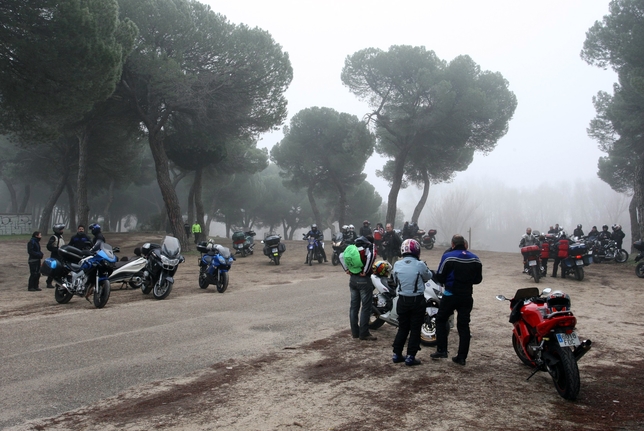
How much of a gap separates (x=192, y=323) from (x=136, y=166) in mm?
32835

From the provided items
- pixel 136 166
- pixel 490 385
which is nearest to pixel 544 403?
pixel 490 385

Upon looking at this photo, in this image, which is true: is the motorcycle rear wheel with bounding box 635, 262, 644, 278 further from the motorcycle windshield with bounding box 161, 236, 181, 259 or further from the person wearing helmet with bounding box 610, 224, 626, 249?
the motorcycle windshield with bounding box 161, 236, 181, 259

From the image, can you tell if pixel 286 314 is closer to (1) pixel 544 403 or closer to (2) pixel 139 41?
(1) pixel 544 403

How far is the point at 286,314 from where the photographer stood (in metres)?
9.57

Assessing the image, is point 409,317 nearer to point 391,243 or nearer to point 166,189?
point 391,243

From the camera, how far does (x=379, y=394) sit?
198 inches

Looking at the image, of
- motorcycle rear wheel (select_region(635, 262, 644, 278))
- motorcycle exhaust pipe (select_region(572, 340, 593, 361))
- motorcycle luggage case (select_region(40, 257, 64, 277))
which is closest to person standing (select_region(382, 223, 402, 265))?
motorcycle rear wheel (select_region(635, 262, 644, 278))

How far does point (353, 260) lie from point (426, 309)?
122cm

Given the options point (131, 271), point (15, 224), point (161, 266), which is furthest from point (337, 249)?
point (15, 224)

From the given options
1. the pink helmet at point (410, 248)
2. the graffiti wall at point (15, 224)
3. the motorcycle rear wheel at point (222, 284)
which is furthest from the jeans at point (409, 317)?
the graffiti wall at point (15, 224)

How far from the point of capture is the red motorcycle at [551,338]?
4898mm

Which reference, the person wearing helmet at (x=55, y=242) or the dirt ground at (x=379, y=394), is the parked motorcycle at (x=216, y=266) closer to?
the person wearing helmet at (x=55, y=242)

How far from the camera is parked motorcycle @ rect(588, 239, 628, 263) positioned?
21.0 metres

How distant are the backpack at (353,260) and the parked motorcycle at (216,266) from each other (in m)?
5.75
